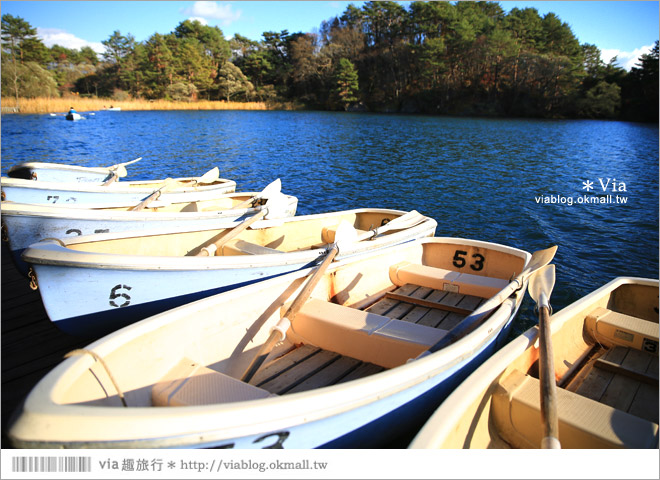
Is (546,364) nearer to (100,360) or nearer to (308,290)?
(308,290)

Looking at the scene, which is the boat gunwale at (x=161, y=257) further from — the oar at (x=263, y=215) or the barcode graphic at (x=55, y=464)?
the barcode graphic at (x=55, y=464)

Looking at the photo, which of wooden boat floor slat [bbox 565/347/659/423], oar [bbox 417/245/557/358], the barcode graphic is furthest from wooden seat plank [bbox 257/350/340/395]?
wooden boat floor slat [bbox 565/347/659/423]

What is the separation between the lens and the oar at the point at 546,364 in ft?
5.97

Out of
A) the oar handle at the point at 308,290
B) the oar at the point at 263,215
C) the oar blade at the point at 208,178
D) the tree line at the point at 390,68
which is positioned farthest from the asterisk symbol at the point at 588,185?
the tree line at the point at 390,68

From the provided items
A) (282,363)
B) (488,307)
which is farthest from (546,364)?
(282,363)

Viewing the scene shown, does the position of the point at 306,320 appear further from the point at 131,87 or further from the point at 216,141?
the point at 131,87

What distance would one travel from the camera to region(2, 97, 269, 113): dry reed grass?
1333 inches

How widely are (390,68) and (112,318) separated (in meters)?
51.2

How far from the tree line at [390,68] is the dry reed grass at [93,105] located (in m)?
2.72

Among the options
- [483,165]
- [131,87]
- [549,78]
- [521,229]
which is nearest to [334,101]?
[549,78]

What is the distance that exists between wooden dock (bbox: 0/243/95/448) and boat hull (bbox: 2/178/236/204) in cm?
158

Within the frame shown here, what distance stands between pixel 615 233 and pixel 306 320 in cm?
759

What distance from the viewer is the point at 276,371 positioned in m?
2.92

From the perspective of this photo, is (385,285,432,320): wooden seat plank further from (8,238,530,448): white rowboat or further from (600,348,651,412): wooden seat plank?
(600,348,651,412): wooden seat plank
